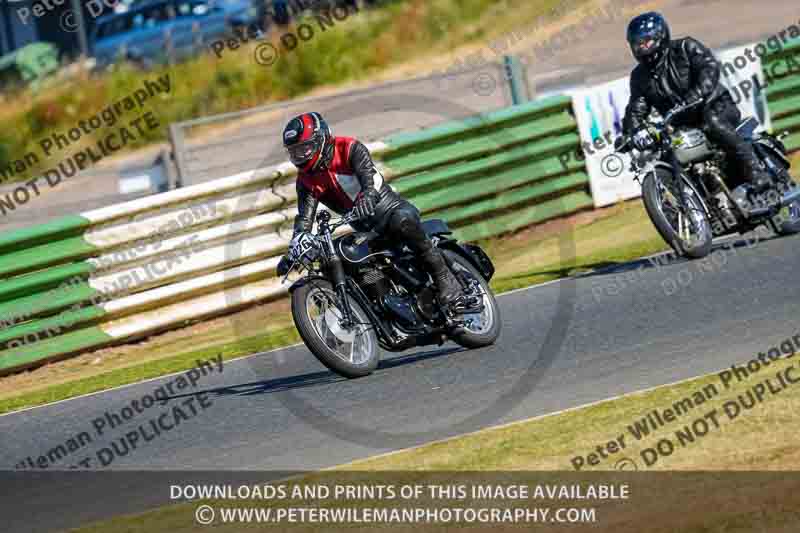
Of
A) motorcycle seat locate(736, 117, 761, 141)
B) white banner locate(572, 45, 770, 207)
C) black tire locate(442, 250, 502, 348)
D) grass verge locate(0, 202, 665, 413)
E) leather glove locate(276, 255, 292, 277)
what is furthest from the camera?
white banner locate(572, 45, 770, 207)

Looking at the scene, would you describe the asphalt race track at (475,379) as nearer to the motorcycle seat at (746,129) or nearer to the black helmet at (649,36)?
the motorcycle seat at (746,129)

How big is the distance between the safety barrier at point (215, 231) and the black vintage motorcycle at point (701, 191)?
347 centimetres

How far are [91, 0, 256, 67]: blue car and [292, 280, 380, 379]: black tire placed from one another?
26130 millimetres

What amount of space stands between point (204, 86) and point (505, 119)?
682 inches

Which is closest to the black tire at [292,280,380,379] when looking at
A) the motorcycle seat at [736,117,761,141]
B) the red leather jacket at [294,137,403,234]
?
the red leather jacket at [294,137,403,234]

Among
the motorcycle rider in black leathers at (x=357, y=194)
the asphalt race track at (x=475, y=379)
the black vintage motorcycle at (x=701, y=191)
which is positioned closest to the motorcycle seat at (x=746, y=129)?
the black vintage motorcycle at (x=701, y=191)

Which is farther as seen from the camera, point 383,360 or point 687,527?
point 383,360

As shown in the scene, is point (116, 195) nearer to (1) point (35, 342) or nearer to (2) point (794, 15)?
(1) point (35, 342)

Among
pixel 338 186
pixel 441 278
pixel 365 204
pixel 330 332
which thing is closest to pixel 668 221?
pixel 441 278

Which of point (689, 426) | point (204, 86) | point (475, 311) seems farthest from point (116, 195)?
point (689, 426)

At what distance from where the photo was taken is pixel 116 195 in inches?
814

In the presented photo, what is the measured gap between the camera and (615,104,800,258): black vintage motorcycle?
1063cm

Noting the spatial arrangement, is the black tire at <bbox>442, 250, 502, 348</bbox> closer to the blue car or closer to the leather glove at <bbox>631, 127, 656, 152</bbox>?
the leather glove at <bbox>631, 127, 656, 152</bbox>

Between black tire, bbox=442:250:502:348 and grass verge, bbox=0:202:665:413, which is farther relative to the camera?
grass verge, bbox=0:202:665:413
